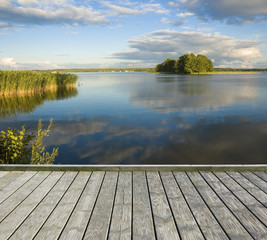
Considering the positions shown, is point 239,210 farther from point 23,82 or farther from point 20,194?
point 23,82

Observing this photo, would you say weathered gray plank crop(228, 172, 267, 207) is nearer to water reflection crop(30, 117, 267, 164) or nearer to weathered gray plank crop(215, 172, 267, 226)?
weathered gray plank crop(215, 172, 267, 226)

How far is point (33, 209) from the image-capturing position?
108 inches

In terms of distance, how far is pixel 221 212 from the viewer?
105 inches

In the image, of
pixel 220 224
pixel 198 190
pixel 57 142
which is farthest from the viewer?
pixel 57 142

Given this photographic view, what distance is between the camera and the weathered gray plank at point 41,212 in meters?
2.31

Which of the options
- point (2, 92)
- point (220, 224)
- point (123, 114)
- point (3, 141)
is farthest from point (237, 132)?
point (2, 92)

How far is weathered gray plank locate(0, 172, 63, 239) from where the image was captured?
7.80ft

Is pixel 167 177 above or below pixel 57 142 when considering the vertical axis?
above

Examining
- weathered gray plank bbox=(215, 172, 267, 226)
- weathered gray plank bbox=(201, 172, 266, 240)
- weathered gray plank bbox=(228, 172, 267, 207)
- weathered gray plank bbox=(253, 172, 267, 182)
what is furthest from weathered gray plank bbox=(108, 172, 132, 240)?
weathered gray plank bbox=(253, 172, 267, 182)

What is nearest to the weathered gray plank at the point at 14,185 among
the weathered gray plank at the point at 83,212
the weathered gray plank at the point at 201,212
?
the weathered gray plank at the point at 83,212

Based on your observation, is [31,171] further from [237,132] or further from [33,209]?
[237,132]

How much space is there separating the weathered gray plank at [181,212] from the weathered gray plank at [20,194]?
1.97m

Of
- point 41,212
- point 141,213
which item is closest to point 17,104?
point 41,212

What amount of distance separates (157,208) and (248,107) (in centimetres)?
1605
